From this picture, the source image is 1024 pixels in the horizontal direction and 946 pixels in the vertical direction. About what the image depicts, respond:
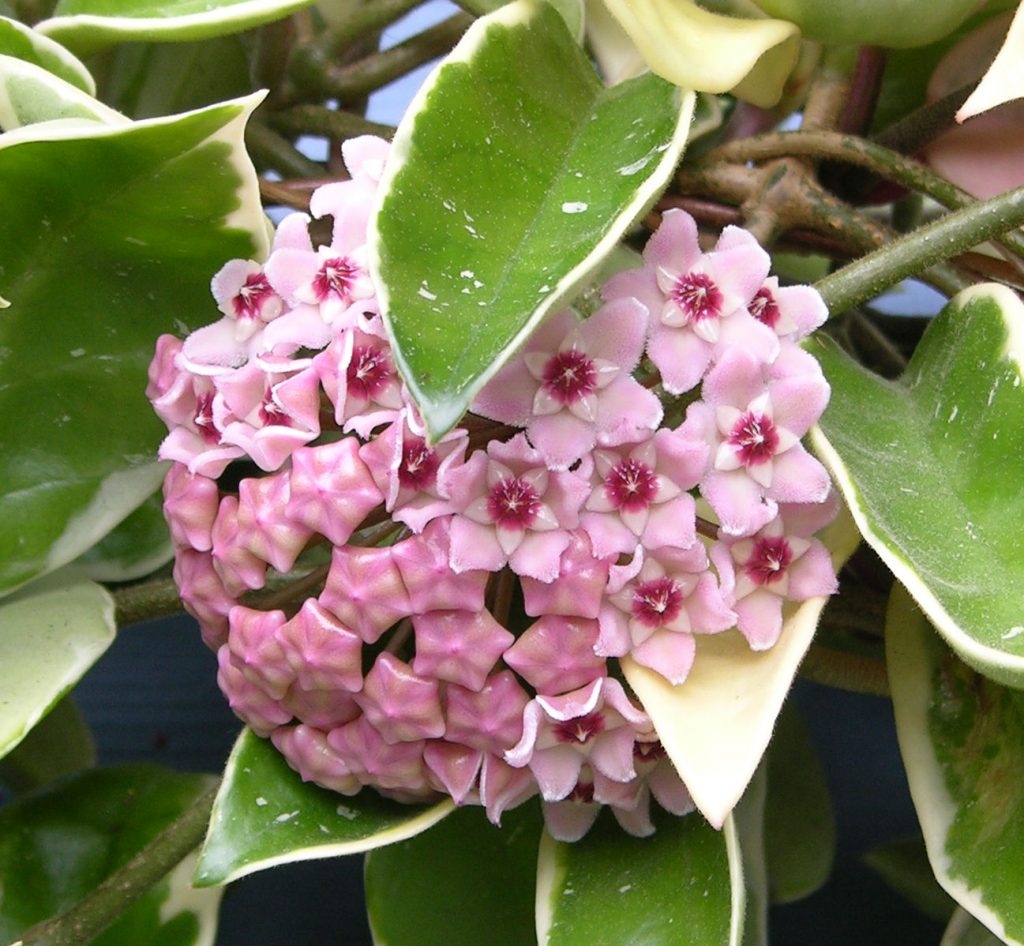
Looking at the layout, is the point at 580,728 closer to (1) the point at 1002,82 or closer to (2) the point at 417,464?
(2) the point at 417,464

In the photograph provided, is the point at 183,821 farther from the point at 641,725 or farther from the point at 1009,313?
the point at 1009,313

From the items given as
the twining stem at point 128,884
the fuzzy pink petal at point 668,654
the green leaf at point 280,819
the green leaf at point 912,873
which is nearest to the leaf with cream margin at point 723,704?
the fuzzy pink petal at point 668,654

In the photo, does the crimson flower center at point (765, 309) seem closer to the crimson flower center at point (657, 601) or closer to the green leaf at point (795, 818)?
the crimson flower center at point (657, 601)

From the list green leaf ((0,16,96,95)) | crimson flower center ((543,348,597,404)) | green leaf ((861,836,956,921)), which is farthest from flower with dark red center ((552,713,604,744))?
green leaf ((861,836,956,921))

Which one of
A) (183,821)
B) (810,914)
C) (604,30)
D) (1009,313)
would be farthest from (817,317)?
(810,914)

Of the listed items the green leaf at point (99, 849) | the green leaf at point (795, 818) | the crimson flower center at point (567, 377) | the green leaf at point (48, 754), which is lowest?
the green leaf at point (48, 754)

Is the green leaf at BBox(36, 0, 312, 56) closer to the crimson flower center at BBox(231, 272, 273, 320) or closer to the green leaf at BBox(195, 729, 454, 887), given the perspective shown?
the crimson flower center at BBox(231, 272, 273, 320)
